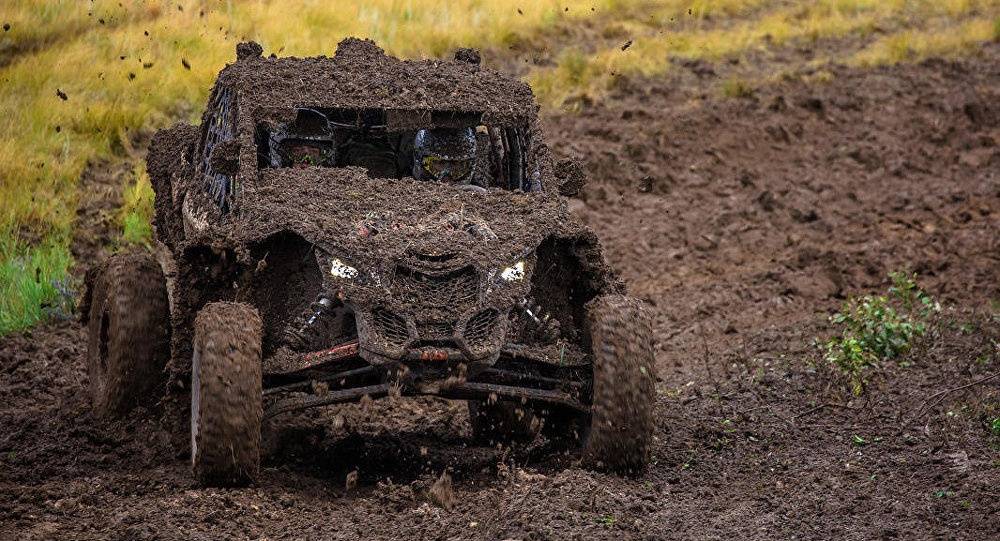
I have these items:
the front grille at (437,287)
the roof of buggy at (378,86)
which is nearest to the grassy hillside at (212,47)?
the roof of buggy at (378,86)

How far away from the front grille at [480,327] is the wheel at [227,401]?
1000 millimetres

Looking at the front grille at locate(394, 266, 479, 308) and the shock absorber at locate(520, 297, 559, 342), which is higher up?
the front grille at locate(394, 266, 479, 308)

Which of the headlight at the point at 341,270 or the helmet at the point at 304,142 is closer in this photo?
the headlight at the point at 341,270

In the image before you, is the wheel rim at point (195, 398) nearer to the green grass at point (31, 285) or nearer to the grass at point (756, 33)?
the green grass at point (31, 285)

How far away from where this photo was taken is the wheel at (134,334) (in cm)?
842

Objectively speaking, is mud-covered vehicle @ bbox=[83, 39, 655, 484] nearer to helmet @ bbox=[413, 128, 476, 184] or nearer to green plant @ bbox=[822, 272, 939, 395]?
helmet @ bbox=[413, 128, 476, 184]

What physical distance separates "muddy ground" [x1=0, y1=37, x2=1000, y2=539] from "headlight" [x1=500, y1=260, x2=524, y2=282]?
3.20 ft

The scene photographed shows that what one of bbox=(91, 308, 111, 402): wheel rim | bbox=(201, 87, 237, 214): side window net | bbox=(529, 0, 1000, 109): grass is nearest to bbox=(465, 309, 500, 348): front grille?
bbox=(201, 87, 237, 214): side window net

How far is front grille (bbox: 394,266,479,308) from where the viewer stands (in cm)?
741

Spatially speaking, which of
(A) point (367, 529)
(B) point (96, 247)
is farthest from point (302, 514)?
(B) point (96, 247)

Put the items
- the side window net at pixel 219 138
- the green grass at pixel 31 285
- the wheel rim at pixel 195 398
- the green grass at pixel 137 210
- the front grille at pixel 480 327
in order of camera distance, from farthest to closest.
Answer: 1. the green grass at pixel 137 210
2. the green grass at pixel 31 285
3. the side window net at pixel 219 138
4. the front grille at pixel 480 327
5. the wheel rim at pixel 195 398

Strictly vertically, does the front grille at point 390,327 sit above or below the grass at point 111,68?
below

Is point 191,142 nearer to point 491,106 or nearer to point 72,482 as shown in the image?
point 491,106

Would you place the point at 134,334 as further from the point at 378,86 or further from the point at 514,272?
the point at 514,272
